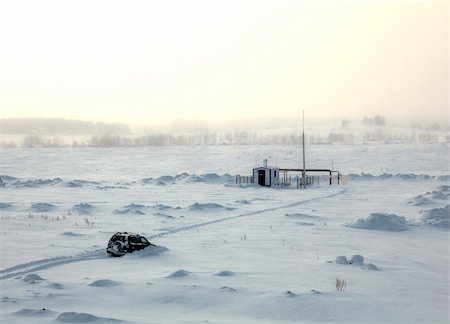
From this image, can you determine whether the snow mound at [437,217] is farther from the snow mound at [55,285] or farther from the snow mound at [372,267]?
the snow mound at [55,285]

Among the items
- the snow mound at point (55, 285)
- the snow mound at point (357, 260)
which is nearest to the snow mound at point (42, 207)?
the snow mound at point (55, 285)

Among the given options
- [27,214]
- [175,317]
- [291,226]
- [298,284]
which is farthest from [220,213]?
[175,317]

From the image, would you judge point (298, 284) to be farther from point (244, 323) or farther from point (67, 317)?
point (67, 317)

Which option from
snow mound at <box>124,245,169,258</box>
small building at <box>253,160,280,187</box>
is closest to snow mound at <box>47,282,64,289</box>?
snow mound at <box>124,245,169,258</box>

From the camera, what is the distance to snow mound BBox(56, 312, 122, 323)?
970 cm

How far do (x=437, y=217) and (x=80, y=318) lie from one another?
67.1 ft

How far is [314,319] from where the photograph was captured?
10203mm

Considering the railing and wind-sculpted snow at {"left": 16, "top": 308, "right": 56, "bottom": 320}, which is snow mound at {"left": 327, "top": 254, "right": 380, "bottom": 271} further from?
the railing

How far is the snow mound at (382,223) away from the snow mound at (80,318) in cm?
1567

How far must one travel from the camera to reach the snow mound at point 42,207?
97.8 feet

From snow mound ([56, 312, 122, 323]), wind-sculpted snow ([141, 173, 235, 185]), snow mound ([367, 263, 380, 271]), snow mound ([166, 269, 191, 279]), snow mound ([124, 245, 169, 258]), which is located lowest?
wind-sculpted snow ([141, 173, 235, 185])

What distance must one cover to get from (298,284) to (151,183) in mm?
40671

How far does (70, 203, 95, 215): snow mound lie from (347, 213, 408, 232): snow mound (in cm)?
1495

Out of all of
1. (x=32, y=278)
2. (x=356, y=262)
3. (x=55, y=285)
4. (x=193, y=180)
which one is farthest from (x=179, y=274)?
(x=193, y=180)
